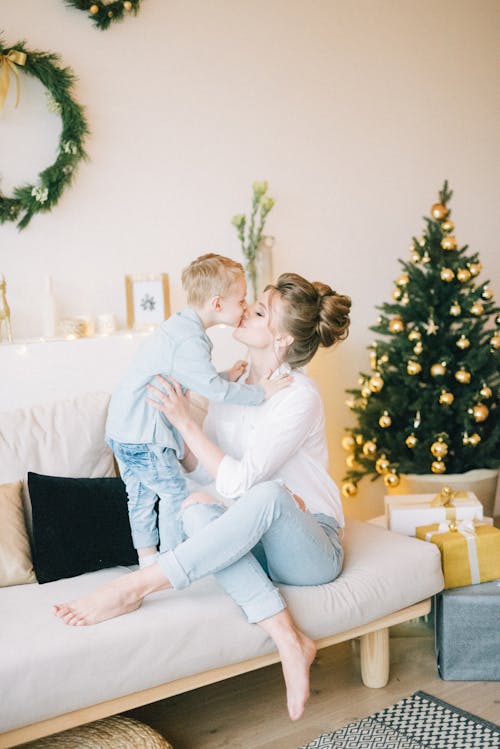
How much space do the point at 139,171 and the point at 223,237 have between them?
1.59 feet

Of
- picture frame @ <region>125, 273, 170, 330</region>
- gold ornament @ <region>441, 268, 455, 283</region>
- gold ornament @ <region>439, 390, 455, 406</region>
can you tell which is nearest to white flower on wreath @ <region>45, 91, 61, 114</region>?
picture frame @ <region>125, 273, 170, 330</region>

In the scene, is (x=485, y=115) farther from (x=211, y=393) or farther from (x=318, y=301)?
(x=211, y=393)

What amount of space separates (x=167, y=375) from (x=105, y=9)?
5.53 feet

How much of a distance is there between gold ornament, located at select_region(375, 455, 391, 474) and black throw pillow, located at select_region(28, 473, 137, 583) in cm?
147

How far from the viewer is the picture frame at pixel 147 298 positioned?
10.6 feet

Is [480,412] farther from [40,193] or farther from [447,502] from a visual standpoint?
[40,193]

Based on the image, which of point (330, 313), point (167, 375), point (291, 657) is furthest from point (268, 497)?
point (330, 313)

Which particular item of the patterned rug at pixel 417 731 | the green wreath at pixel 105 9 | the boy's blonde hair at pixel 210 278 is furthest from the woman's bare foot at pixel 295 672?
the green wreath at pixel 105 9

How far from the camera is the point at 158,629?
197 cm

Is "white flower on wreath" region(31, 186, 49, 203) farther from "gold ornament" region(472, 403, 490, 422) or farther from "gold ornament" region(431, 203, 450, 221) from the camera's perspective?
"gold ornament" region(472, 403, 490, 422)

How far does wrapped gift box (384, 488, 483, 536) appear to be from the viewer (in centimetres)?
273

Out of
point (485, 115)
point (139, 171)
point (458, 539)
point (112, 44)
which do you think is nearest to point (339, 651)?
point (458, 539)

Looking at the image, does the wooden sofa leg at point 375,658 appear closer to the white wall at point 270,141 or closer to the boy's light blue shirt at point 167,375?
the boy's light blue shirt at point 167,375

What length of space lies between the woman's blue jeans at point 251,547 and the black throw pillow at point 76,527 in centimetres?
35
